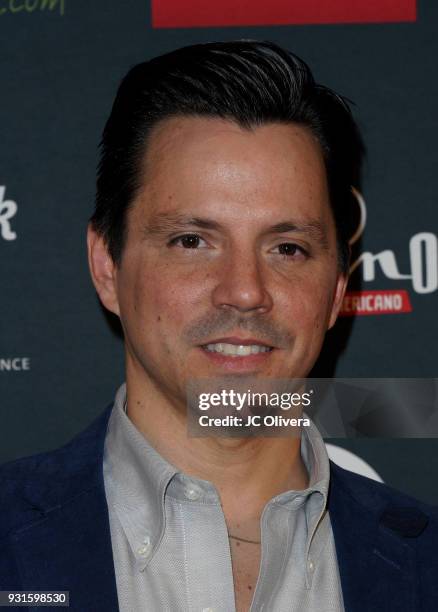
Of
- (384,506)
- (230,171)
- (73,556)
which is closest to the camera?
(73,556)

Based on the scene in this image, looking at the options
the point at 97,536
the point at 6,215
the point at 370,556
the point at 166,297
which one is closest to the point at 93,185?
the point at 6,215

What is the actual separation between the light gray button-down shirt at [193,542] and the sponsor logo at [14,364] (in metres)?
0.50

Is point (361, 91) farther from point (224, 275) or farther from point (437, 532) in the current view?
point (437, 532)

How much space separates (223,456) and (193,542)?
17 centimetres

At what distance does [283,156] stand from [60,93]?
0.72m

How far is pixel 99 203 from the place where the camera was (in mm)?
1809

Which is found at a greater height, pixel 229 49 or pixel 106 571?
pixel 229 49

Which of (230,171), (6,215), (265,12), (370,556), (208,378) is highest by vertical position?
(265,12)

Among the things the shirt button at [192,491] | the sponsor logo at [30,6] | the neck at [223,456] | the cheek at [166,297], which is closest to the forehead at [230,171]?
the cheek at [166,297]

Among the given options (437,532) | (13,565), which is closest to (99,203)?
(13,565)

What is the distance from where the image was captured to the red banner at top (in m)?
2.12

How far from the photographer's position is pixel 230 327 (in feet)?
4.97

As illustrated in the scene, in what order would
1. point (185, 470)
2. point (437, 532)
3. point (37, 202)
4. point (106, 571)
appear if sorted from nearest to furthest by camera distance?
point (106, 571)
point (185, 470)
point (437, 532)
point (37, 202)

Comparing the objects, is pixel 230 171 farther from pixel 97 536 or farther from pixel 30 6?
pixel 30 6
